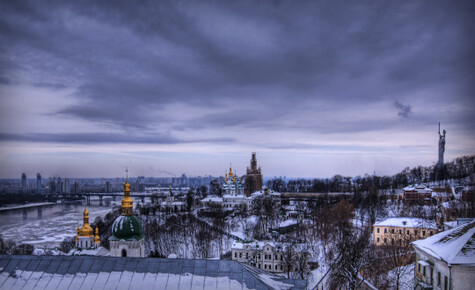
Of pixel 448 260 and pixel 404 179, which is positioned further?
pixel 404 179

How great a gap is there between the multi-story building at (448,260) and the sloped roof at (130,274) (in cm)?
438

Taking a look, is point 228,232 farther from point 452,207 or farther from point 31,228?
point 31,228

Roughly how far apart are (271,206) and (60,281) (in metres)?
38.8

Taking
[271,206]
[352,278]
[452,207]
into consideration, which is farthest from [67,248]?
[452,207]

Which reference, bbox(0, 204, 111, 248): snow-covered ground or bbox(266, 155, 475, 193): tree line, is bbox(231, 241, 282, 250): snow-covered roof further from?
bbox(266, 155, 475, 193): tree line

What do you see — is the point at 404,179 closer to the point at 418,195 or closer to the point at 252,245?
the point at 418,195

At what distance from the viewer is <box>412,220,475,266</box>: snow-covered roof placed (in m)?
9.56

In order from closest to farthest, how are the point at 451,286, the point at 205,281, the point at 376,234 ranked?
the point at 205,281
the point at 451,286
the point at 376,234

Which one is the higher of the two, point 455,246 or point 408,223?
point 455,246

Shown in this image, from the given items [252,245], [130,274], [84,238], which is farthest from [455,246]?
[84,238]

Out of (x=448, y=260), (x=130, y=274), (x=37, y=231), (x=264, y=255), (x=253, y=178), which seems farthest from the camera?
(x=253, y=178)

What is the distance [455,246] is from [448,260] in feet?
2.04

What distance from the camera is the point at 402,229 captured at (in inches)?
1160

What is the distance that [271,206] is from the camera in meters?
46.1
